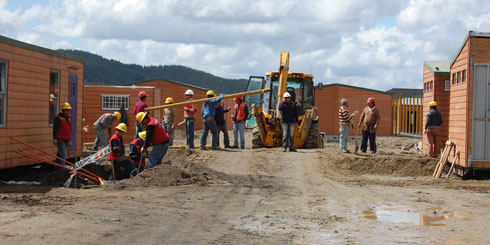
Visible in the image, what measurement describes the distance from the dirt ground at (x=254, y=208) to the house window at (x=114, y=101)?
10273 mm

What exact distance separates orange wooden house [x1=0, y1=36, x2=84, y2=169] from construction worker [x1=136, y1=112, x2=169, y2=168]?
7.85 feet

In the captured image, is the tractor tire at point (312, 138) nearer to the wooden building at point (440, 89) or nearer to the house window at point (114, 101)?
the wooden building at point (440, 89)

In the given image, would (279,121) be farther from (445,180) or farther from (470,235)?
(470,235)

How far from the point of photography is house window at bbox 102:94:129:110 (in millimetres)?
25125

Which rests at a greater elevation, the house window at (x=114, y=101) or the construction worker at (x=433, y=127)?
the house window at (x=114, y=101)

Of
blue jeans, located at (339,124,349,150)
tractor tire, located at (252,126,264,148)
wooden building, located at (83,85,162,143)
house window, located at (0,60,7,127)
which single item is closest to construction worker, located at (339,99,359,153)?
blue jeans, located at (339,124,349,150)

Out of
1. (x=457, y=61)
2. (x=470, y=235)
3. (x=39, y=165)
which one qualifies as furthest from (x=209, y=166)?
(x=470, y=235)

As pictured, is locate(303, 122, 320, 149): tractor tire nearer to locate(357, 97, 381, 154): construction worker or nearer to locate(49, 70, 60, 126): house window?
locate(357, 97, 381, 154): construction worker

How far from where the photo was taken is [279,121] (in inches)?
765

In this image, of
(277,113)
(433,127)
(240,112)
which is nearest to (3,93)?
(240,112)

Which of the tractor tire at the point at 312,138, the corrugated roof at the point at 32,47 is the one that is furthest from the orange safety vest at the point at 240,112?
the corrugated roof at the point at 32,47

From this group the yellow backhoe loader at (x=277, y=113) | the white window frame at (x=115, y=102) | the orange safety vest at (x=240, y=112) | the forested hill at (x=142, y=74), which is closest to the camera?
the yellow backhoe loader at (x=277, y=113)

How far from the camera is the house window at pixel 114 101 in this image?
25.1 metres

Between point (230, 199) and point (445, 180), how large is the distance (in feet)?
19.6
